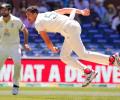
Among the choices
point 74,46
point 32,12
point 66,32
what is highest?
point 32,12

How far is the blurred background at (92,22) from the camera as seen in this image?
944 inches

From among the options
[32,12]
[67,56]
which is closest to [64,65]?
[67,56]

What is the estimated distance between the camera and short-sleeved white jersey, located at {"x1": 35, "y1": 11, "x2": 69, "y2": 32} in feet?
43.1

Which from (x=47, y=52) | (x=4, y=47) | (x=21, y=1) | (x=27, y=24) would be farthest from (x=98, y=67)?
(x=21, y=1)

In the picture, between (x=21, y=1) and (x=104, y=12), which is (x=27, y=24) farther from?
(x=104, y=12)

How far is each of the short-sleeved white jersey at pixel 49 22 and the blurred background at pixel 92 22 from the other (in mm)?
9636

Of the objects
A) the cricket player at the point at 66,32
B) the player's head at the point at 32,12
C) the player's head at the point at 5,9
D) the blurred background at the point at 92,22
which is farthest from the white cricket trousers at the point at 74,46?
the blurred background at the point at 92,22

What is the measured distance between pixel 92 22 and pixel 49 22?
38.8 feet

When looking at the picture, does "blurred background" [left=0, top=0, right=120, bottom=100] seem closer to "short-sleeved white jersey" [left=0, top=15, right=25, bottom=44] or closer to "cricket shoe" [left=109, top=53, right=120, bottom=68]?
"cricket shoe" [left=109, top=53, right=120, bottom=68]

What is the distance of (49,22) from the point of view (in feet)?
43.6

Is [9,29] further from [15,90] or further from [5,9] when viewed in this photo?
[15,90]

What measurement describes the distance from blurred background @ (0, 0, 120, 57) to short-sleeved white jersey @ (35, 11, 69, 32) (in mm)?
9636

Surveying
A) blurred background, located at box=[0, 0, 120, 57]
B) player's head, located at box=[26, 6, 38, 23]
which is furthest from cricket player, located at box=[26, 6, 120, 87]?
blurred background, located at box=[0, 0, 120, 57]

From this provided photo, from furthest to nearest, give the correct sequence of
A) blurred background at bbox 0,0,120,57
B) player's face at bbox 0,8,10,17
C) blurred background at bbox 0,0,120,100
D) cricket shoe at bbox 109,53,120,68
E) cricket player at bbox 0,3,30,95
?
blurred background at bbox 0,0,120,57, blurred background at bbox 0,0,120,100, cricket shoe at bbox 109,53,120,68, cricket player at bbox 0,3,30,95, player's face at bbox 0,8,10,17
